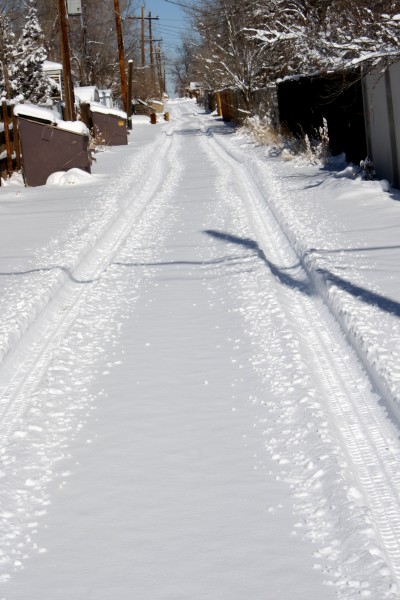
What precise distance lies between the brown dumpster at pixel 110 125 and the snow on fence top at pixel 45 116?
47.4 ft

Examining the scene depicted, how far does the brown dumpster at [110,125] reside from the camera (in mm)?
35750

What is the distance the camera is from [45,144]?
20.9m

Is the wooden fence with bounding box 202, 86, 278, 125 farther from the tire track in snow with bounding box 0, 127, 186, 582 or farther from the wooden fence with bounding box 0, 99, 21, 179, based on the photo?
the tire track in snow with bounding box 0, 127, 186, 582

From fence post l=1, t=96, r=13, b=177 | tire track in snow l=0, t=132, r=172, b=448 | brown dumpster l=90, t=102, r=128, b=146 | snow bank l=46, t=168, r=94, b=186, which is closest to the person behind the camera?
tire track in snow l=0, t=132, r=172, b=448

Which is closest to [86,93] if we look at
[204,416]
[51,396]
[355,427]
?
[51,396]

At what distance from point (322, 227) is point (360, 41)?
454cm

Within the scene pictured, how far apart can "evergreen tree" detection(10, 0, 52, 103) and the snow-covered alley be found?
3332 centimetres

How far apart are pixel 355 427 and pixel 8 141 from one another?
17242 millimetres

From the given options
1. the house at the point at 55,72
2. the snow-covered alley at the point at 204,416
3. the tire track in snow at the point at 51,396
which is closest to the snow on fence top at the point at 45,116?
the snow-covered alley at the point at 204,416

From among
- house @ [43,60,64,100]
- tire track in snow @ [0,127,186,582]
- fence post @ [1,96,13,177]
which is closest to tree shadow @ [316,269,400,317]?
tire track in snow @ [0,127,186,582]

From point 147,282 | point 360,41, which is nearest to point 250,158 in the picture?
point 360,41

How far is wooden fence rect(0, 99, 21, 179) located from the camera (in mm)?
20922

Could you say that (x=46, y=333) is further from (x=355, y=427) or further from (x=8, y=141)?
(x=8, y=141)

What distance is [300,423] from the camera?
205 inches
